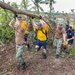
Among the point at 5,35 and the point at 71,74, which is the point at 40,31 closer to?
the point at 71,74

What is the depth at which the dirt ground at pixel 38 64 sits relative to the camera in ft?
35.1

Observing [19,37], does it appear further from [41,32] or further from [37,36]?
[37,36]

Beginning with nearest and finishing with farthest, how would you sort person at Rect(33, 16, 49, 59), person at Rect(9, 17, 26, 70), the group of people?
person at Rect(9, 17, 26, 70) → the group of people → person at Rect(33, 16, 49, 59)

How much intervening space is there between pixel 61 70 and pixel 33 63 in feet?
4.60

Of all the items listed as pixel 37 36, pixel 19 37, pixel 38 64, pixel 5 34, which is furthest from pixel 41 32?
pixel 5 34

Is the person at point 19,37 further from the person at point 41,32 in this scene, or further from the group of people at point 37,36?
the person at point 41,32

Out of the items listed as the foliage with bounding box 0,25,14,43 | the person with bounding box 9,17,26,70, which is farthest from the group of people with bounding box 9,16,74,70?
the foliage with bounding box 0,25,14,43

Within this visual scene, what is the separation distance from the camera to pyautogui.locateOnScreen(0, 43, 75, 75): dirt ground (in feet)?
35.1

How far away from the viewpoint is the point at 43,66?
11.2m

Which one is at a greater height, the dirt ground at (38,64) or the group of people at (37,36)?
the group of people at (37,36)

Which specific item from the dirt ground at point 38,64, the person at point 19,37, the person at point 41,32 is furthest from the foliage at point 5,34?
the person at point 19,37

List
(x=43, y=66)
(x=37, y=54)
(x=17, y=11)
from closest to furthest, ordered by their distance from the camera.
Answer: (x=17, y=11)
(x=43, y=66)
(x=37, y=54)

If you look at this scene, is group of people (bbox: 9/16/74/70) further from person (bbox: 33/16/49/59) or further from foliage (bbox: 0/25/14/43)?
foliage (bbox: 0/25/14/43)

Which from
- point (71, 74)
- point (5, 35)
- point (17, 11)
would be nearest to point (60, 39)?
point (71, 74)
